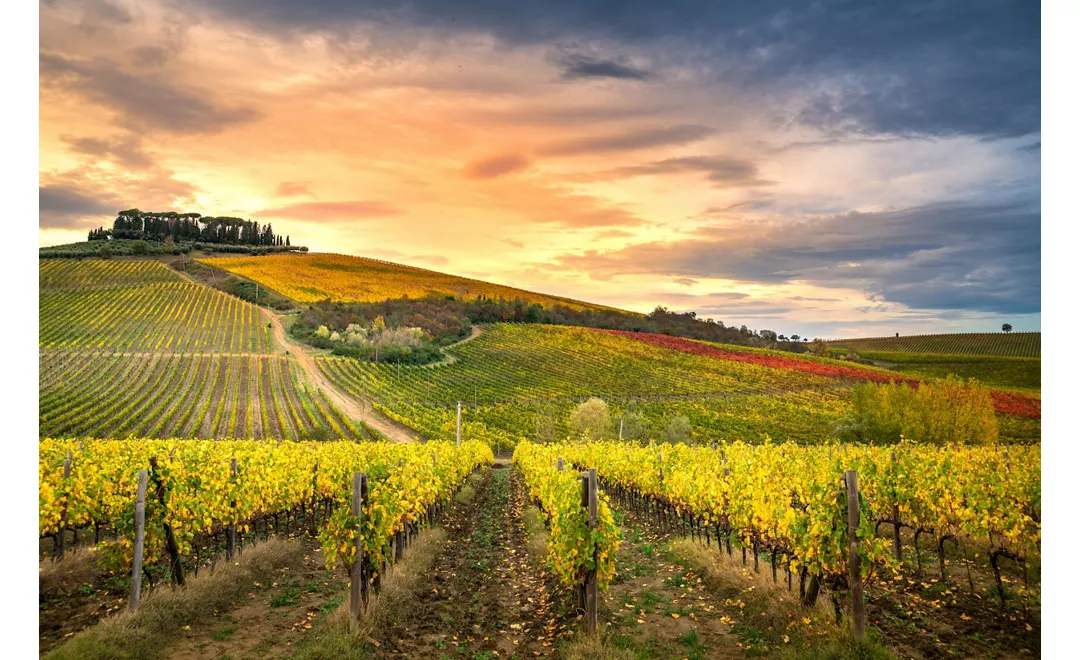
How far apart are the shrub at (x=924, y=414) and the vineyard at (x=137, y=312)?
135 feet

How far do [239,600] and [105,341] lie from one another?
39.7 metres

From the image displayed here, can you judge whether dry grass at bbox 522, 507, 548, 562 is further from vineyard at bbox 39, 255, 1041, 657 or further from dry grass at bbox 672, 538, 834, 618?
dry grass at bbox 672, 538, 834, 618

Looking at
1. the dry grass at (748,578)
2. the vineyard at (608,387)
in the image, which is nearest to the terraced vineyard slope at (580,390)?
the vineyard at (608,387)

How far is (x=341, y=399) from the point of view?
135 feet

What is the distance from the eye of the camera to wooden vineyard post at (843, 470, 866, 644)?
17.5ft

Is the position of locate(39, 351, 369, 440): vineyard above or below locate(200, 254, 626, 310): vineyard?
below

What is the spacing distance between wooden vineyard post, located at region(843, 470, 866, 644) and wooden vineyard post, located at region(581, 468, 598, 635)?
2.40 metres

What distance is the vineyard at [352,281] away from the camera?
70938 millimetres

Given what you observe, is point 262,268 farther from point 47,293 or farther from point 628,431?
point 628,431

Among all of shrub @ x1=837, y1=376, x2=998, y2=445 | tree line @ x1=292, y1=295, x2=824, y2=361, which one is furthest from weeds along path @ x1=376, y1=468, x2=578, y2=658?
tree line @ x1=292, y1=295, x2=824, y2=361

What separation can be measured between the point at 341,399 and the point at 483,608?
3643cm

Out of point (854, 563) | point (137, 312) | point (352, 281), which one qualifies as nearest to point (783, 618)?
point (854, 563)

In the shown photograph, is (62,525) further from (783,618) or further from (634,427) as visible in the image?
(634,427)

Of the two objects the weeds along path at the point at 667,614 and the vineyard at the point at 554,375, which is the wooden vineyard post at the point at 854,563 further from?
the vineyard at the point at 554,375
